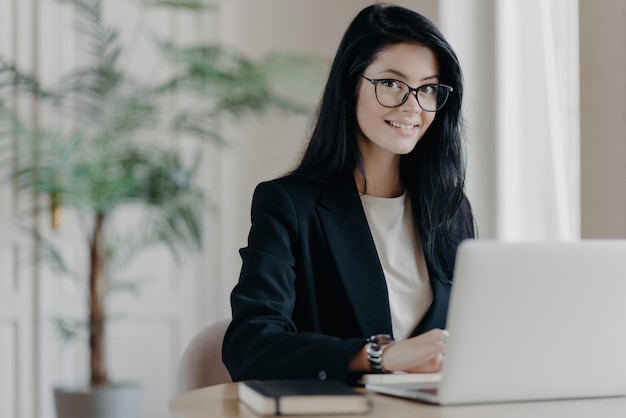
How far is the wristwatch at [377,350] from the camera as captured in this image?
1.50m

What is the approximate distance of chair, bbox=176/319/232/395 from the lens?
2006 millimetres

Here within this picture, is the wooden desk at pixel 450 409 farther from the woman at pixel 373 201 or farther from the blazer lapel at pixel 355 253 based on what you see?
the blazer lapel at pixel 355 253

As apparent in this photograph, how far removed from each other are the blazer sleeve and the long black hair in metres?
0.16

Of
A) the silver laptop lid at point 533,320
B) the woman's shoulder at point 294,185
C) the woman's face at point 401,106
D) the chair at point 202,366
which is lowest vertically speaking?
the chair at point 202,366

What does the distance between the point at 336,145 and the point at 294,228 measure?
0.76 ft

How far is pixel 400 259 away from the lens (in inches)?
81.5

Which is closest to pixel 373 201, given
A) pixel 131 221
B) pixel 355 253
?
pixel 355 253

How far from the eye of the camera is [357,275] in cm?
197

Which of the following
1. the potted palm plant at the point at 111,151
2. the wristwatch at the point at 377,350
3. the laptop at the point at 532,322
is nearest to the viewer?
the laptop at the point at 532,322

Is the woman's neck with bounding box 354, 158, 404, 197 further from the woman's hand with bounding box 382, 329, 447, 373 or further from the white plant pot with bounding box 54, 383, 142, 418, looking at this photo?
the white plant pot with bounding box 54, 383, 142, 418

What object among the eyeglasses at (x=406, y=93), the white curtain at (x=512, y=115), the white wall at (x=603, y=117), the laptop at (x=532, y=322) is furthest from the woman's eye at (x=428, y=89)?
the white curtain at (x=512, y=115)

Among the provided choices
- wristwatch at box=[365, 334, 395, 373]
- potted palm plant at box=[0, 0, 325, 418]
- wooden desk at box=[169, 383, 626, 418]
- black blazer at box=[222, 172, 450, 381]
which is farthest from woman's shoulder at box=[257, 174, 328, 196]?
potted palm plant at box=[0, 0, 325, 418]

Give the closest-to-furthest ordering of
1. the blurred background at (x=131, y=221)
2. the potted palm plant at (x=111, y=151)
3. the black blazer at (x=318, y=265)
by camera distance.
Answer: the black blazer at (x=318, y=265), the potted palm plant at (x=111, y=151), the blurred background at (x=131, y=221)

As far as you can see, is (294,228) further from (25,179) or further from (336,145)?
(25,179)
